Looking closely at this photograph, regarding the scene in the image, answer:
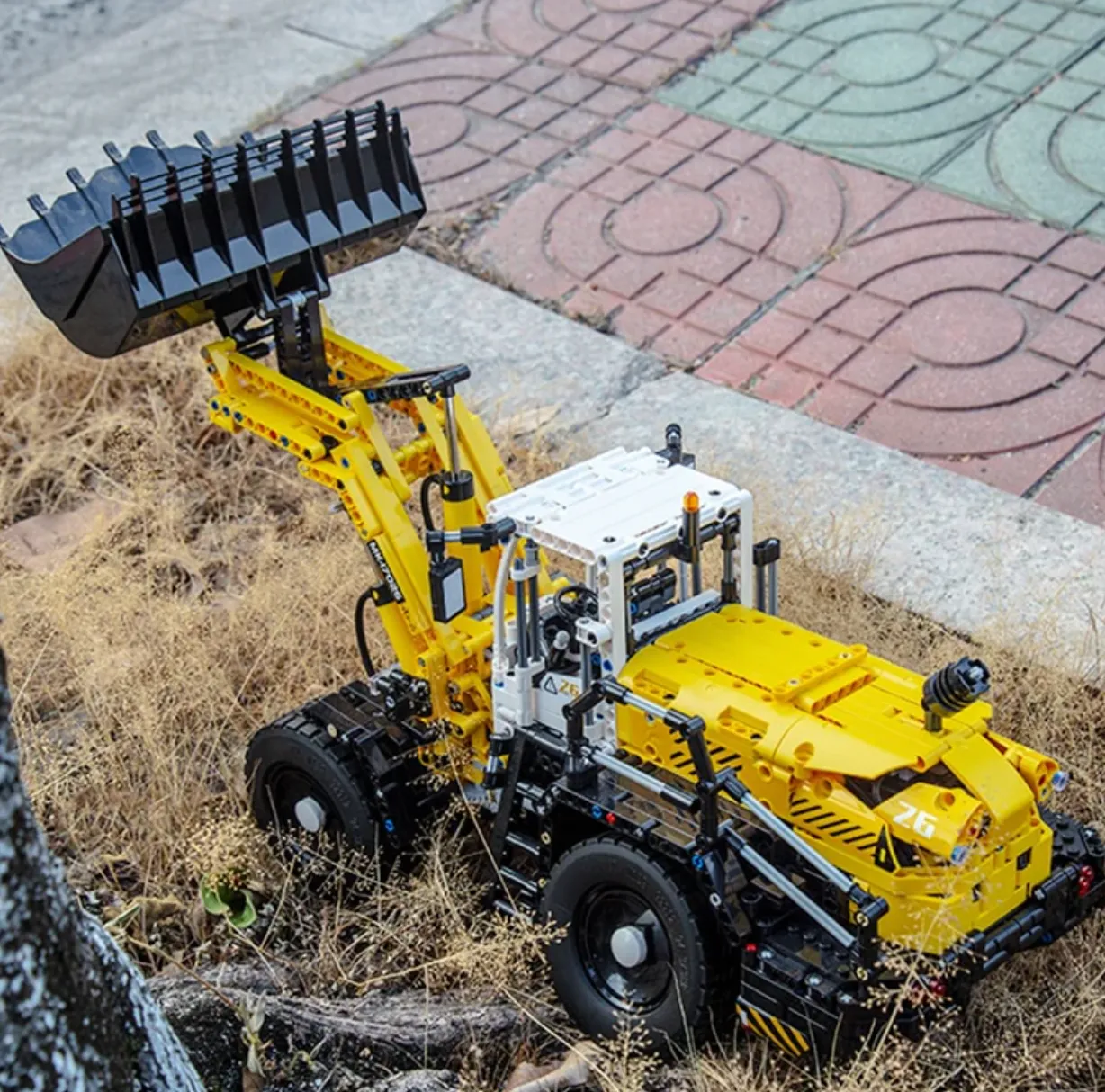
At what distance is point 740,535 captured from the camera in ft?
17.8

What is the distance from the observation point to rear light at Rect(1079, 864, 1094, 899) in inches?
198

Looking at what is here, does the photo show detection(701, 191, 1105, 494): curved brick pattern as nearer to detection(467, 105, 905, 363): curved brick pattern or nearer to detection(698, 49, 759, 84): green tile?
detection(467, 105, 905, 363): curved brick pattern

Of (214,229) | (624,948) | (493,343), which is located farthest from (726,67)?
(624,948)

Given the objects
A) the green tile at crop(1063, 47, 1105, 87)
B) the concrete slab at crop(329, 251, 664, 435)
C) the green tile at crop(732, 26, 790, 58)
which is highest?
the green tile at crop(732, 26, 790, 58)

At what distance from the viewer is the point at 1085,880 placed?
16.5 ft

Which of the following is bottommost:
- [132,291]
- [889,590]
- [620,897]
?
[889,590]

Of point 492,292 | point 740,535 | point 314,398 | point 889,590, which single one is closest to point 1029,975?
point 740,535

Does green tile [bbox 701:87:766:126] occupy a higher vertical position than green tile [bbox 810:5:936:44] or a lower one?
lower

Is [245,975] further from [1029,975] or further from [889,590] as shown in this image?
[889,590]

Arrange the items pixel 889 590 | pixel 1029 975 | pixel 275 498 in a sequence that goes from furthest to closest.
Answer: pixel 275 498 → pixel 889 590 → pixel 1029 975

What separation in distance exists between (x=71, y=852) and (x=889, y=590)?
126 inches

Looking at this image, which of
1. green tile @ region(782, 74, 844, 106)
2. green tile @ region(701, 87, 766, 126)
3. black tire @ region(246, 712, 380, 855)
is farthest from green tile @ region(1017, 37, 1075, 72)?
black tire @ region(246, 712, 380, 855)

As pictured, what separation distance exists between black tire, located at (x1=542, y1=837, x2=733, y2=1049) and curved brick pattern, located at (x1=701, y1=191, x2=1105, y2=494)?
322 cm

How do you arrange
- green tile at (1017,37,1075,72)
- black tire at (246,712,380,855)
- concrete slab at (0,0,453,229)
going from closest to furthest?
black tire at (246,712,380,855) → green tile at (1017,37,1075,72) → concrete slab at (0,0,453,229)
